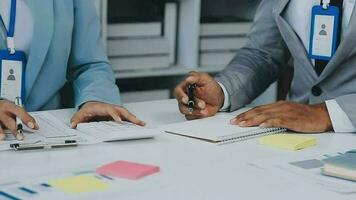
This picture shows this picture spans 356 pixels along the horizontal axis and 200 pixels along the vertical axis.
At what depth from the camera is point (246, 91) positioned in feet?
6.21

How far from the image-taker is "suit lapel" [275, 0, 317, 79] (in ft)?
6.03

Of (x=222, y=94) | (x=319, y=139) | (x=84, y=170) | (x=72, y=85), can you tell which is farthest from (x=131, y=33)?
(x=84, y=170)

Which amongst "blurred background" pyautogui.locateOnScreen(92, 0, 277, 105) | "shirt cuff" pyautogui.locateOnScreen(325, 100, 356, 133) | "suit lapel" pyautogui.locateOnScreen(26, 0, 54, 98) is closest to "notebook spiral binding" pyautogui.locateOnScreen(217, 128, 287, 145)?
"shirt cuff" pyautogui.locateOnScreen(325, 100, 356, 133)

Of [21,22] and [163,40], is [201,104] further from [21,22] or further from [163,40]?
[163,40]

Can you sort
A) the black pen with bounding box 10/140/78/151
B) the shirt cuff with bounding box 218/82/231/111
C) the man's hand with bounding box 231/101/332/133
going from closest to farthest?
the black pen with bounding box 10/140/78/151, the man's hand with bounding box 231/101/332/133, the shirt cuff with bounding box 218/82/231/111

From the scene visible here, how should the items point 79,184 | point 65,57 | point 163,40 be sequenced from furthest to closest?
point 163,40
point 65,57
point 79,184

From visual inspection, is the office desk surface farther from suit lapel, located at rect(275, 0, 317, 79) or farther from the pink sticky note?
suit lapel, located at rect(275, 0, 317, 79)

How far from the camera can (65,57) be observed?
1.92m

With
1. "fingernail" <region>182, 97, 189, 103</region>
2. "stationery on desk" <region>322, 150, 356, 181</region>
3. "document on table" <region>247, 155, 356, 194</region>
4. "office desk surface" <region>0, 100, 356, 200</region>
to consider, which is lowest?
"office desk surface" <region>0, 100, 356, 200</region>

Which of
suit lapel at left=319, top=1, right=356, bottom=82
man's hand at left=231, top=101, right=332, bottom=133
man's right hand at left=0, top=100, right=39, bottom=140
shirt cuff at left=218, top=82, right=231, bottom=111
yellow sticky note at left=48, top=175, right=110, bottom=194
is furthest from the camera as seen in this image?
shirt cuff at left=218, top=82, right=231, bottom=111

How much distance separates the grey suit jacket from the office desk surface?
0.25 m

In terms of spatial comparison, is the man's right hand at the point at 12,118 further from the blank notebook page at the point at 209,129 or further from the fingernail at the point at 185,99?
the fingernail at the point at 185,99

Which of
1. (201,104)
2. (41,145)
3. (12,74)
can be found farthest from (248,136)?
(12,74)

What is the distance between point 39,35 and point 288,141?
2.57 feet
